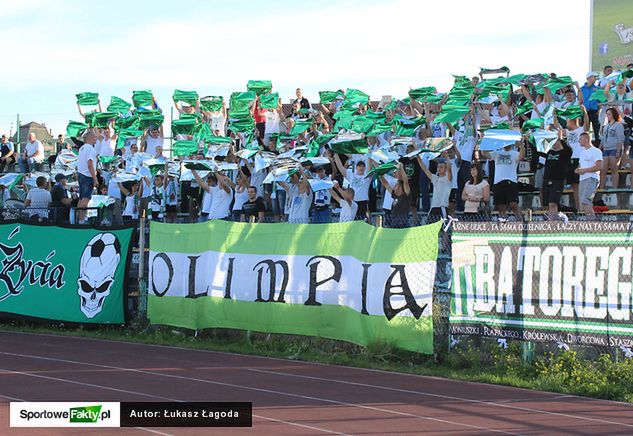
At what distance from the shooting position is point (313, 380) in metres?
14.6

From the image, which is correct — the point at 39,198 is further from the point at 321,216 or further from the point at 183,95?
the point at 321,216

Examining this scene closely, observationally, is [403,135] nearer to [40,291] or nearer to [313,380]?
[313,380]

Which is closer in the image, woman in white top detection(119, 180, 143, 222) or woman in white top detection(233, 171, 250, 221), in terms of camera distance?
woman in white top detection(233, 171, 250, 221)

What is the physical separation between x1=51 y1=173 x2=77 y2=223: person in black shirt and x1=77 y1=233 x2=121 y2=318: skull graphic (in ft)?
5.84

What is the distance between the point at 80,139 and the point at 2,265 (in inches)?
161

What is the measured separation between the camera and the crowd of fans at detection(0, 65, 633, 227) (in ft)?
58.5

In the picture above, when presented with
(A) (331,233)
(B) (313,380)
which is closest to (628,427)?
(B) (313,380)

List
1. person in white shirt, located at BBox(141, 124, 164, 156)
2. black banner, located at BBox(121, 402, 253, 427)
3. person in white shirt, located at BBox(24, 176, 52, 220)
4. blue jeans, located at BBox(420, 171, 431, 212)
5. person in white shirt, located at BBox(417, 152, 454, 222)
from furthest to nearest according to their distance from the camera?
1. person in white shirt, located at BBox(24, 176, 52, 220)
2. person in white shirt, located at BBox(141, 124, 164, 156)
3. blue jeans, located at BBox(420, 171, 431, 212)
4. person in white shirt, located at BBox(417, 152, 454, 222)
5. black banner, located at BBox(121, 402, 253, 427)

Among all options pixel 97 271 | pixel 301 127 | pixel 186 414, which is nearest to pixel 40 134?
pixel 97 271

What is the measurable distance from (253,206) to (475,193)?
5028 millimetres

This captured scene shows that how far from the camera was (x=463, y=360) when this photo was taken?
15281mm

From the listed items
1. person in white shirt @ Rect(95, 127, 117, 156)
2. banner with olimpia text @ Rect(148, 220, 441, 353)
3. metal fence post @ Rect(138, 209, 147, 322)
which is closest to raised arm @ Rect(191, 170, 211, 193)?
metal fence post @ Rect(138, 209, 147, 322)

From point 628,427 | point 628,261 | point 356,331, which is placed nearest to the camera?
point 628,427

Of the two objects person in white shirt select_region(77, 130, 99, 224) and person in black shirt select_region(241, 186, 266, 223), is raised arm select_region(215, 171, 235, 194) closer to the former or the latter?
person in black shirt select_region(241, 186, 266, 223)
